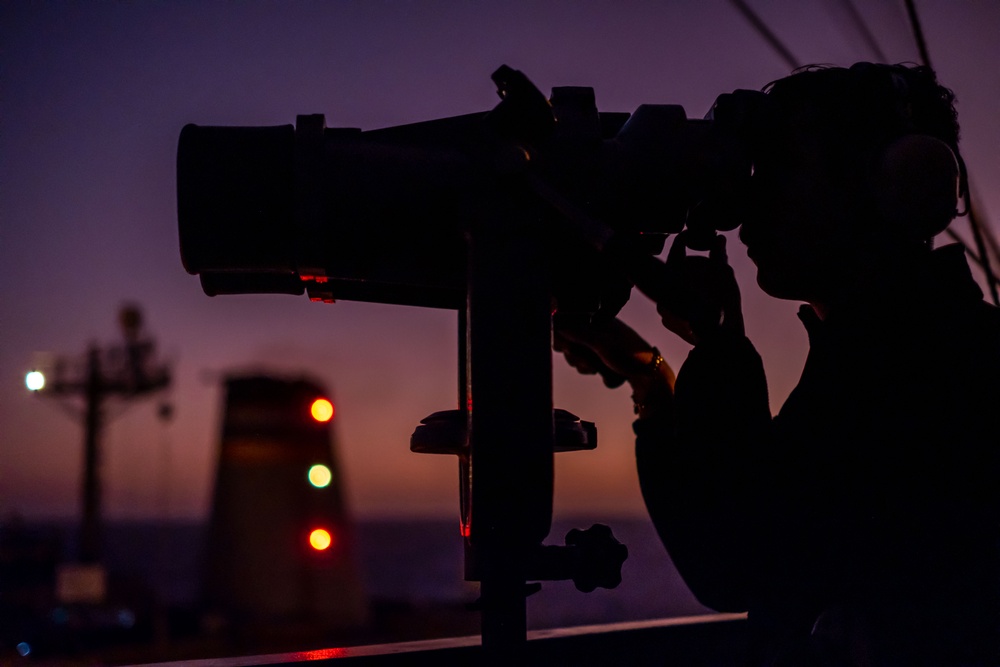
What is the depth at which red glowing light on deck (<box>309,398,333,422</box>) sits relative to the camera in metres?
1.71

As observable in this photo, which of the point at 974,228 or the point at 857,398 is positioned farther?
the point at 974,228

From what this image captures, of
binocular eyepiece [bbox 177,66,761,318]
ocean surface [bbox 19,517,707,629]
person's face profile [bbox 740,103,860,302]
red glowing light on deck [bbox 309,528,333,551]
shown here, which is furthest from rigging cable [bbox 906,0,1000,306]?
ocean surface [bbox 19,517,707,629]

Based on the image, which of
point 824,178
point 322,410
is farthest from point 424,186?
point 322,410

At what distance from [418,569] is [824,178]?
5103cm

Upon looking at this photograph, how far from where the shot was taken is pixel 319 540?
1.43 metres

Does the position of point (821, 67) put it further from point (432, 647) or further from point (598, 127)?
point (432, 647)

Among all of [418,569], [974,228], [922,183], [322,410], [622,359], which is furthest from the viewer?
[418,569]

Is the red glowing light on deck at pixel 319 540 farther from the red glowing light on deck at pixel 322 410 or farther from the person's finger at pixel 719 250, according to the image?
the person's finger at pixel 719 250

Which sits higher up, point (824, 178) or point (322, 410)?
point (824, 178)

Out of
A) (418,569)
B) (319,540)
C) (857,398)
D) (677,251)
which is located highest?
(677,251)

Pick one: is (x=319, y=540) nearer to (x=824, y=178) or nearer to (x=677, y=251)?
(x=677, y=251)

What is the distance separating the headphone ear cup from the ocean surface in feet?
39.3

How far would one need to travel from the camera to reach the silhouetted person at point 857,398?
787 mm

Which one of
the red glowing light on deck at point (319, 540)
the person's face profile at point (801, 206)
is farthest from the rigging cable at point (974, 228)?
the red glowing light on deck at point (319, 540)
